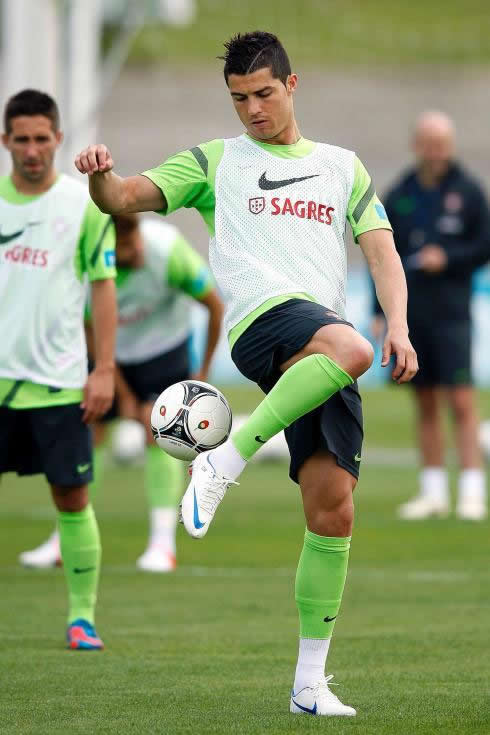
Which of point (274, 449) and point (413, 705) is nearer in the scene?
point (413, 705)

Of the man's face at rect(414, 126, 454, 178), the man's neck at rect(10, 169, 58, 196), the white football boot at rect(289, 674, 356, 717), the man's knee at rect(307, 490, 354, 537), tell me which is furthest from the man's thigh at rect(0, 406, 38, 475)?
the man's face at rect(414, 126, 454, 178)

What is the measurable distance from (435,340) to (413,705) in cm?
601

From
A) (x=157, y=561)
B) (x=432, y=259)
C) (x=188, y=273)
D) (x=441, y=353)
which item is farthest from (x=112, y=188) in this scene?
(x=441, y=353)

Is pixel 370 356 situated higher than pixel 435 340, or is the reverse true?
pixel 370 356

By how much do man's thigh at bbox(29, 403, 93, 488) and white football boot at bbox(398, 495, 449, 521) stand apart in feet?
15.8

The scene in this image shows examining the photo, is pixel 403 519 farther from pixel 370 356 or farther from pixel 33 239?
pixel 370 356

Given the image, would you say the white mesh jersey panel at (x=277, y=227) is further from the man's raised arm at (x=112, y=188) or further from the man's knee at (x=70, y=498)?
the man's knee at (x=70, y=498)

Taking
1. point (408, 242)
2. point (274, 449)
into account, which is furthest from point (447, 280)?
point (274, 449)

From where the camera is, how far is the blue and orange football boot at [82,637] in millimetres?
6074

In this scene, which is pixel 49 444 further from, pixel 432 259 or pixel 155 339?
pixel 432 259

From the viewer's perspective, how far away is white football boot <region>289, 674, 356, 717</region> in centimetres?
475

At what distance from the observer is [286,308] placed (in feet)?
15.6

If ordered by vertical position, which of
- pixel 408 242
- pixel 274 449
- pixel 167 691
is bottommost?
pixel 274 449

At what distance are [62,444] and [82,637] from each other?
79 cm
